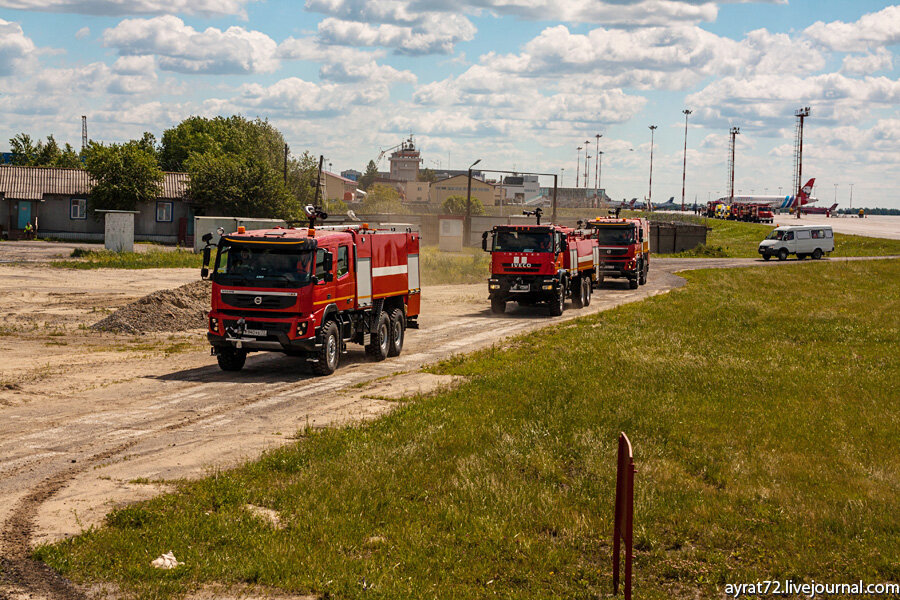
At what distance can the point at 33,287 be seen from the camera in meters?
34.8

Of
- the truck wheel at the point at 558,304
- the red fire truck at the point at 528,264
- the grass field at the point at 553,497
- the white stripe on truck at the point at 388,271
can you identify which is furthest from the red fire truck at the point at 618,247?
the grass field at the point at 553,497

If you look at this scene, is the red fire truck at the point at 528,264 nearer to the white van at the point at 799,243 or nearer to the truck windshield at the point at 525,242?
the truck windshield at the point at 525,242

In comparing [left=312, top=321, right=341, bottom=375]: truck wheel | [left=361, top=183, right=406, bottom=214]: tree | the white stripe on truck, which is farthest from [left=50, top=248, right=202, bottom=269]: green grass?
[left=361, top=183, right=406, bottom=214]: tree

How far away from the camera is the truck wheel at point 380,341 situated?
2159 centimetres

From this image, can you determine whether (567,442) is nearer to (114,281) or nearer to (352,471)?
(352,471)

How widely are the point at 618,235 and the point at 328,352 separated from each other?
2676cm

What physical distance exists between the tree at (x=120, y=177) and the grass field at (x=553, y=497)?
48.7 metres

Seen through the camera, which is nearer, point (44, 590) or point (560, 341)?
point (44, 590)

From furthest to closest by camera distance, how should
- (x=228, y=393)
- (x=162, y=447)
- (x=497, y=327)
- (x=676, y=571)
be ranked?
1. (x=497, y=327)
2. (x=228, y=393)
3. (x=162, y=447)
4. (x=676, y=571)

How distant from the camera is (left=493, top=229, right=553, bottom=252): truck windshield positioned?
3180 centimetres

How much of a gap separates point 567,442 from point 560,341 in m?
11.7

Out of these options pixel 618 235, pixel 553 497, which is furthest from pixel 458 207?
pixel 553 497

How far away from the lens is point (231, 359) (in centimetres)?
1938

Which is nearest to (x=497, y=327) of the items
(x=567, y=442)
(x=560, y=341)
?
(x=560, y=341)
